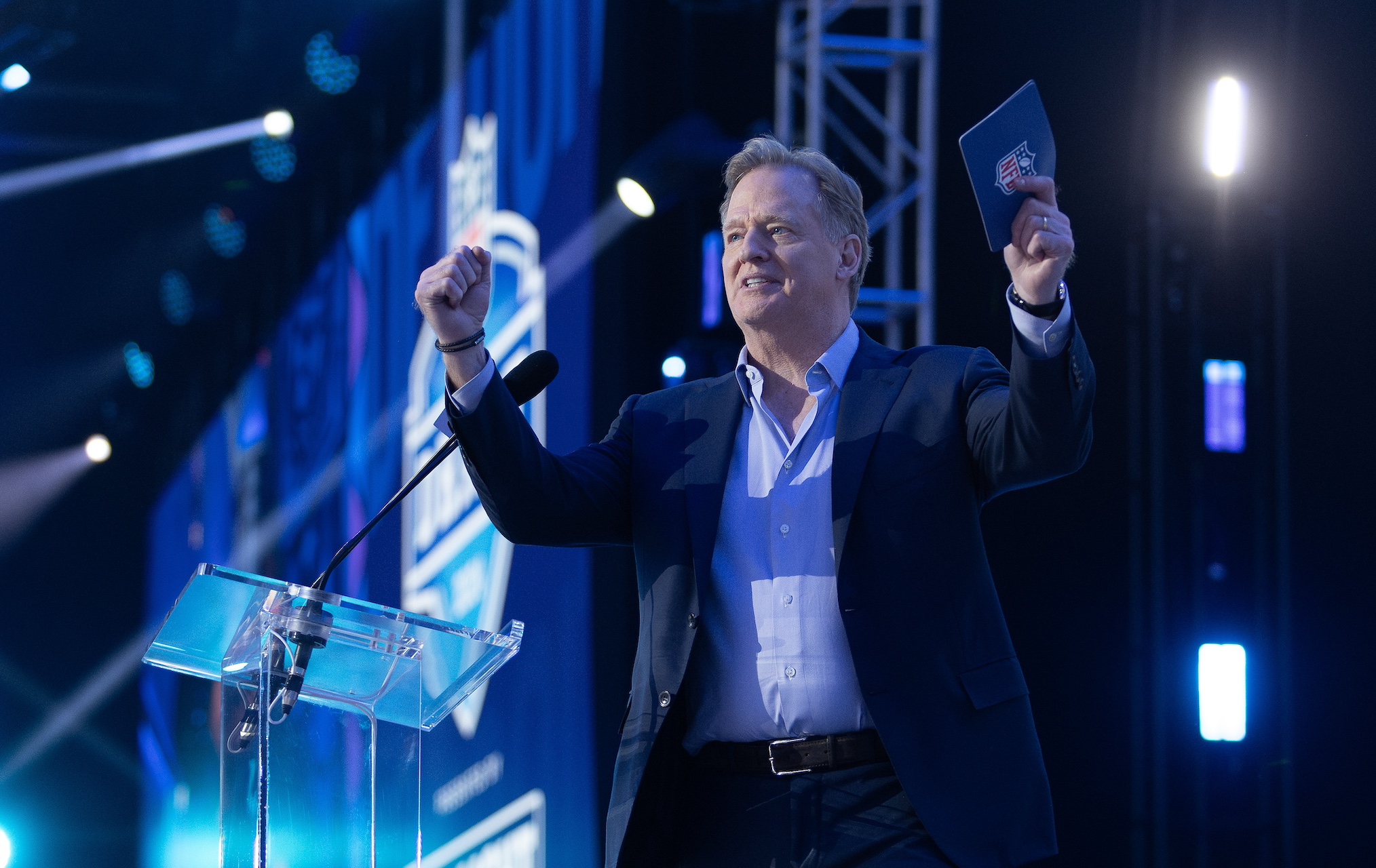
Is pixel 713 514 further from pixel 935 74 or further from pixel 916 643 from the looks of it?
pixel 935 74

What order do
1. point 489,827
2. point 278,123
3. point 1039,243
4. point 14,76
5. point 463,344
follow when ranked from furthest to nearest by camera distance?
point 278,123 < point 14,76 < point 489,827 < point 463,344 < point 1039,243

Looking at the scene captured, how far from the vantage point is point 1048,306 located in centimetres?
143

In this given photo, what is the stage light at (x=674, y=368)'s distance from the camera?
4152mm

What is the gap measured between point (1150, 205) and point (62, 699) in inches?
298

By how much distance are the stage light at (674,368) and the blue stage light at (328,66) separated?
3230 mm

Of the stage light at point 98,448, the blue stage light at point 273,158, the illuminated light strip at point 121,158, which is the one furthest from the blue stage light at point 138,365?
the blue stage light at point 273,158

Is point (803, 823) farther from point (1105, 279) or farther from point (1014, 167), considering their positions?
point (1105, 279)

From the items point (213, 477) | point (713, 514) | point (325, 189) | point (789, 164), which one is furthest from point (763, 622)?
point (213, 477)

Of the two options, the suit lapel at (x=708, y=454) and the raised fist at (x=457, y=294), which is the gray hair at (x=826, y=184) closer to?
the suit lapel at (x=708, y=454)

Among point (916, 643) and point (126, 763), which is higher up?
point (916, 643)

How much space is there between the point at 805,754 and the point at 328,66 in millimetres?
5918

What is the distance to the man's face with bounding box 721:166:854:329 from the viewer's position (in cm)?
182

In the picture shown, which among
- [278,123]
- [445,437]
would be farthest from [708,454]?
[278,123]

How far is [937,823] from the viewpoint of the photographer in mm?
1453
